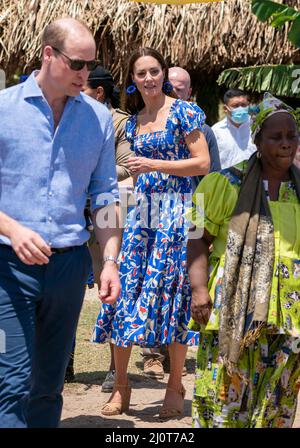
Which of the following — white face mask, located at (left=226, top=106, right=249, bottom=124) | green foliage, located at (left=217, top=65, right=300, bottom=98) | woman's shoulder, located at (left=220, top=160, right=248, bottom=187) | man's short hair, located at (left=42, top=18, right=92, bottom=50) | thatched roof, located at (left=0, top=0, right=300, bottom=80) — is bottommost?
woman's shoulder, located at (left=220, top=160, right=248, bottom=187)

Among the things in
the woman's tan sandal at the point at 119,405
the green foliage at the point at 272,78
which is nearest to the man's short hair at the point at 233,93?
the green foliage at the point at 272,78

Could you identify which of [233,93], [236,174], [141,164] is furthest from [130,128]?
[233,93]

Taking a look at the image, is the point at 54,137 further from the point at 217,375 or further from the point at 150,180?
the point at 150,180

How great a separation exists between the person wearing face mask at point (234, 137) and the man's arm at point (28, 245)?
5265mm

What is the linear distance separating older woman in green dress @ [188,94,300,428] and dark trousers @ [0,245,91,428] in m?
0.62

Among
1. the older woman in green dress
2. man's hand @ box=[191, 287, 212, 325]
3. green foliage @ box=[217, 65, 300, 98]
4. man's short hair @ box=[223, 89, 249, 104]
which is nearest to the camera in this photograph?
the older woman in green dress

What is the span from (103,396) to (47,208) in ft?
9.06

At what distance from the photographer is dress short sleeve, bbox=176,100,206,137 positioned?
239 inches

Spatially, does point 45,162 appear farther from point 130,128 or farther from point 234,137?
point 234,137

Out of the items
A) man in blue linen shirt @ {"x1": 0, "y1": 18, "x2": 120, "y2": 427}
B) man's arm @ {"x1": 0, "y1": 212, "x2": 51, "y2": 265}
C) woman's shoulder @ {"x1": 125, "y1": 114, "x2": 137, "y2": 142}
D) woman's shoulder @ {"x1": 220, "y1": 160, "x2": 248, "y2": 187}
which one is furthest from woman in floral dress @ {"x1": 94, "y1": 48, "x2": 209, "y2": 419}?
man's arm @ {"x1": 0, "y1": 212, "x2": 51, "y2": 265}

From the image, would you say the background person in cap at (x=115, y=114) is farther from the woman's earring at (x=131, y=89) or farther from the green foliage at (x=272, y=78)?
the green foliage at (x=272, y=78)

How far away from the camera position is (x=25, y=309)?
4.11 m

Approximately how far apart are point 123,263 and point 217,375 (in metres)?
1.77

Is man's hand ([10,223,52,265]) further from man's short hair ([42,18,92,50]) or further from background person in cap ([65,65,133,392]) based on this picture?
background person in cap ([65,65,133,392])
